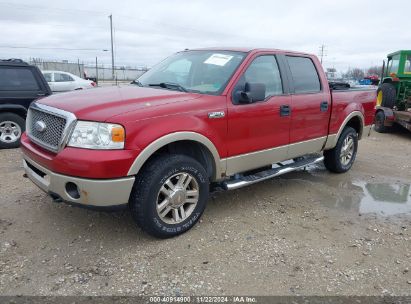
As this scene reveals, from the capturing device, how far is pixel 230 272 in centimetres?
322

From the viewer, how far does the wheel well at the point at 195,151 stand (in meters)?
3.84

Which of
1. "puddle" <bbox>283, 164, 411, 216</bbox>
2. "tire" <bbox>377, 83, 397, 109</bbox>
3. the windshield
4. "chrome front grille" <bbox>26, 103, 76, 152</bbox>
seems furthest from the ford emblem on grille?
"tire" <bbox>377, 83, 397, 109</bbox>

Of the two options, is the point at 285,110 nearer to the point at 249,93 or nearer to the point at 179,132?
the point at 249,93

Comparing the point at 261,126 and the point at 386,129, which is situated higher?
the point at 261,126

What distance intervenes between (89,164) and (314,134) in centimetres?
330

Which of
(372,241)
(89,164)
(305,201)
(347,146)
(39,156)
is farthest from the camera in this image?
(347,146)

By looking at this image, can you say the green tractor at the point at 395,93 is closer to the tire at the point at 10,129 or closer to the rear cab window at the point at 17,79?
the rear cab window at the point at 17,79

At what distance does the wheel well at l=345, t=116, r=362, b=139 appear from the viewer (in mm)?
6249

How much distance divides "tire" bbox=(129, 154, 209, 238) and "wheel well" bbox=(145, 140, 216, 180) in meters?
0.20

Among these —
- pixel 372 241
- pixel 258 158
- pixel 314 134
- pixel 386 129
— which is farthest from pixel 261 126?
pixel 386 129

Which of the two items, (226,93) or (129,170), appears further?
(226,93)

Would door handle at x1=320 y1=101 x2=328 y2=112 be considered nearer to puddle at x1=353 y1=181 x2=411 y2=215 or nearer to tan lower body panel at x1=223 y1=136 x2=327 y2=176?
tan lower body panel at x1=223 y1=136 x2=327 y2=176

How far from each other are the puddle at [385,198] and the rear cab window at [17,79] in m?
6.30

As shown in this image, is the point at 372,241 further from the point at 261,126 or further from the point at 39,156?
the point at 39,156
